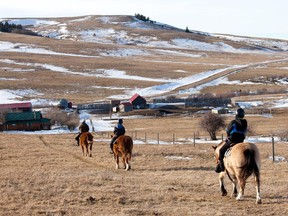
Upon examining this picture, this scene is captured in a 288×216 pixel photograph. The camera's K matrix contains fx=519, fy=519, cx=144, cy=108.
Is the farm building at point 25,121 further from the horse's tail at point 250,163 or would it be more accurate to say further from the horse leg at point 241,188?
the horse's tail at point 250,163

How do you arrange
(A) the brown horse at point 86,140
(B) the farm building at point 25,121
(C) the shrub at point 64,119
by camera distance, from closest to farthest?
1. (A) the brown horse at point 86,140
2. (C) the shrub at point 64,119
3. (B) the farm building at point 25,121

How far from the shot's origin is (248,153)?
12055mm

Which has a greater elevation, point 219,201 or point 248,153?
point 248,153

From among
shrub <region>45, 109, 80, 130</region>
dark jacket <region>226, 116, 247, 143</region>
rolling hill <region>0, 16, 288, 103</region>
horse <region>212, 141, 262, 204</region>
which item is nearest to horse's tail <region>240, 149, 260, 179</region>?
horse <region>212, 141, 262, 204</region>

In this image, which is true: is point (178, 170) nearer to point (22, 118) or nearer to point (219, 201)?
point (219, 201)

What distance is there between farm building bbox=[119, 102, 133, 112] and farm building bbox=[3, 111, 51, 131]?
20967 mm

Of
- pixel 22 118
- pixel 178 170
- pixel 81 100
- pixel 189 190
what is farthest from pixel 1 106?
pixel 189 190

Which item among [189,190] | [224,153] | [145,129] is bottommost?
[145,129]

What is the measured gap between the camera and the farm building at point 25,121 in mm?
65812

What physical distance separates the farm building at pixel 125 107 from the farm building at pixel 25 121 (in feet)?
68.8

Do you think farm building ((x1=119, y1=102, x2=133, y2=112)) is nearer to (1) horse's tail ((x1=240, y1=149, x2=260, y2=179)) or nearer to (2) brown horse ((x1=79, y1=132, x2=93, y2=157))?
(2) brown horse ((x1=79, y1=132, x2=93, y2=157))

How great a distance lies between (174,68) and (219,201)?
126 metres

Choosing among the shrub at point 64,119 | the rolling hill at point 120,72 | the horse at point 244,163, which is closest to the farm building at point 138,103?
the rolling hill at point 120,72

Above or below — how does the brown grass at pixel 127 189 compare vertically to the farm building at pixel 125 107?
above
